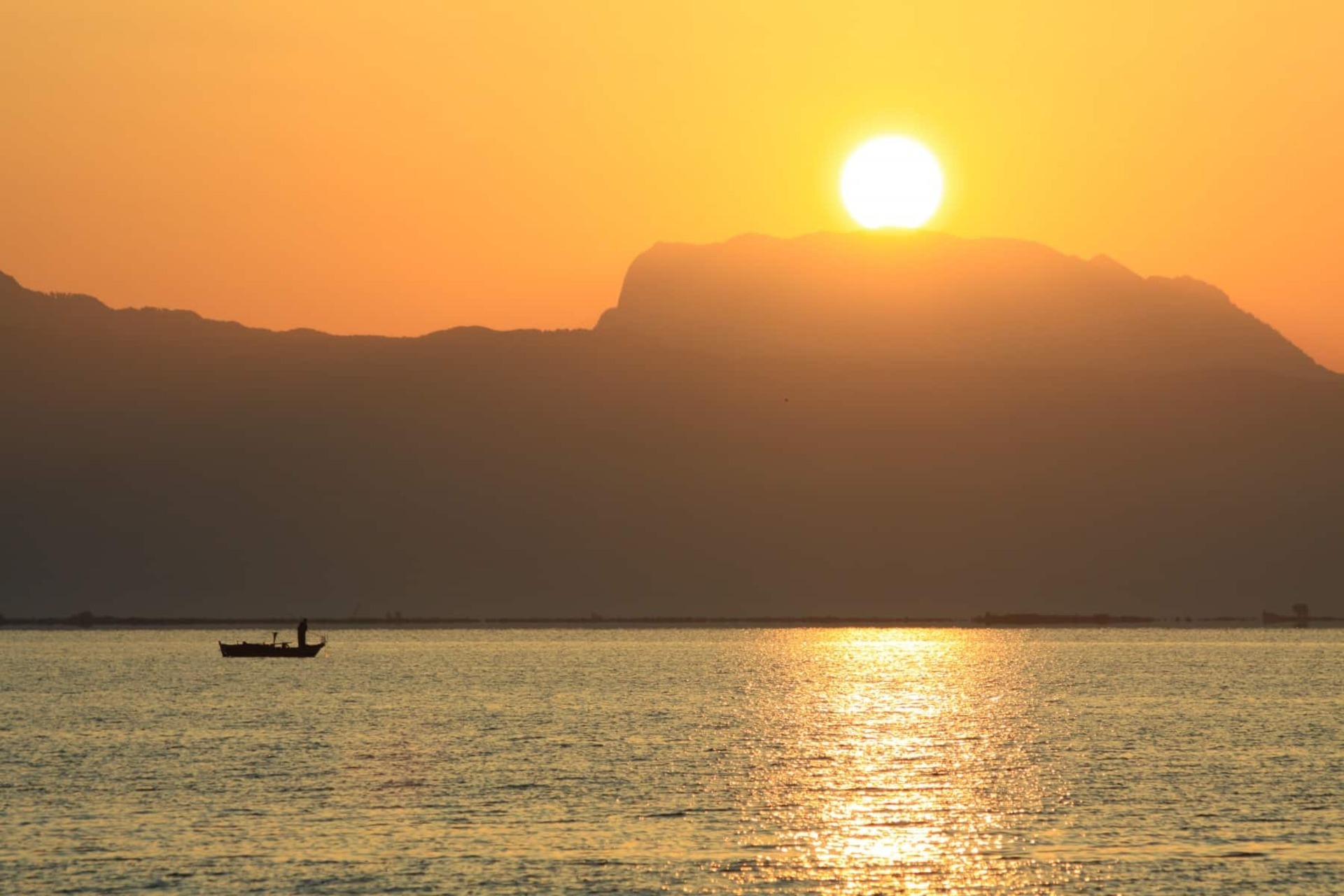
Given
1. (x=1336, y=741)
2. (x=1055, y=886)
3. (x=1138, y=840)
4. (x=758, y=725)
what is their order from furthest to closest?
1. (x=758, y=725)
2. (x=1336, y=741)
3. (x=1138, y=840)
4. (x=1055, y=886)

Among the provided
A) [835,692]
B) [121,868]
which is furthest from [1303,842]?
[835,692]

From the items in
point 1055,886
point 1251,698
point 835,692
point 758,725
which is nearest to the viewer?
point 1055,886

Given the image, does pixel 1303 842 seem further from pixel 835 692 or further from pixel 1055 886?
pixel 835 692

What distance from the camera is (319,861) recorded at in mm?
67188

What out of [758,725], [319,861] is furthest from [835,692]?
[319,861]

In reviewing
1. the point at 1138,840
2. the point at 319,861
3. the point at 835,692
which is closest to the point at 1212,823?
the point at 1138,840

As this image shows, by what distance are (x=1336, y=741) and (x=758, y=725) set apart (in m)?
40.2

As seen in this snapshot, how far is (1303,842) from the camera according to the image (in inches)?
2783

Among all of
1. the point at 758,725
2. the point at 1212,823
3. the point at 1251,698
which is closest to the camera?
the point at 1212,823

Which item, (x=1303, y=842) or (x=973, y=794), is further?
(x=973, y=794)

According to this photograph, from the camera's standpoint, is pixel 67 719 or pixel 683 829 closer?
pixel 683 829

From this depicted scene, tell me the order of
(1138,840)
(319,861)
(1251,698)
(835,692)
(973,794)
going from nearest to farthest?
(319,861), (1138,840), (973,794), (1251,698), (835,692)

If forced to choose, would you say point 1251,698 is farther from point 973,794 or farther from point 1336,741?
point 973,794

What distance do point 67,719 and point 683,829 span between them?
8050 centimetres
